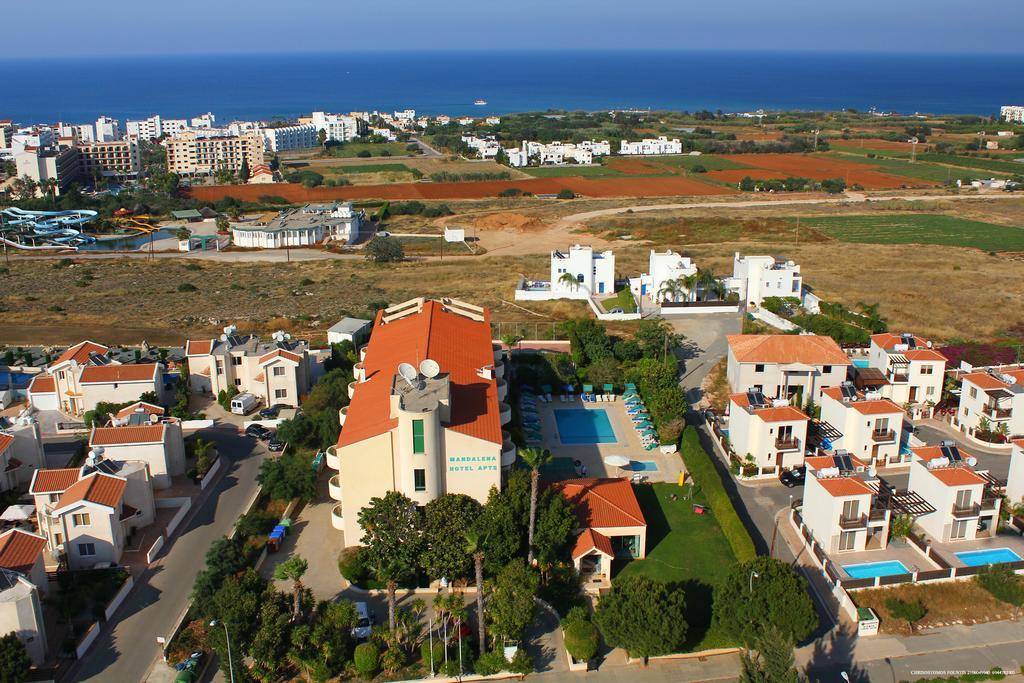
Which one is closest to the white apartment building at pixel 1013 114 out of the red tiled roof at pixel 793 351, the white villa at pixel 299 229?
the white villa at pixel 299 229

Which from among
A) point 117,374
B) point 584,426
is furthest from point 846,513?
point 117,374

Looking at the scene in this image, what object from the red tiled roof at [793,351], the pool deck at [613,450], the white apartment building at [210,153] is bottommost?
the pool deck at [613,450]

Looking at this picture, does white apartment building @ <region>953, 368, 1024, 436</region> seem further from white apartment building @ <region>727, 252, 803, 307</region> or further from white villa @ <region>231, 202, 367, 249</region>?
white villa @ <region>231, 202, 367, 249</region>

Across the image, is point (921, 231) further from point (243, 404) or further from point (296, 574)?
point (296, 574)

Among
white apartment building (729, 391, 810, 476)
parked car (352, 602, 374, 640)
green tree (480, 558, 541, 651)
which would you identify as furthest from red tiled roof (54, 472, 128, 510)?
white apartment building (729, 391, 810, 476)

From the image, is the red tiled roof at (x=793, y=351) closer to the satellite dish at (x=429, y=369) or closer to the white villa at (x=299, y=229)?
the satellite dish at (x=429, y=369)

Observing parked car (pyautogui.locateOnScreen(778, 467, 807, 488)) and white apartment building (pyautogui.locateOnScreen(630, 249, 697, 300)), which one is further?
white apartment building (pyautogui.locateOnScreen(630, 249, 697, 300))
